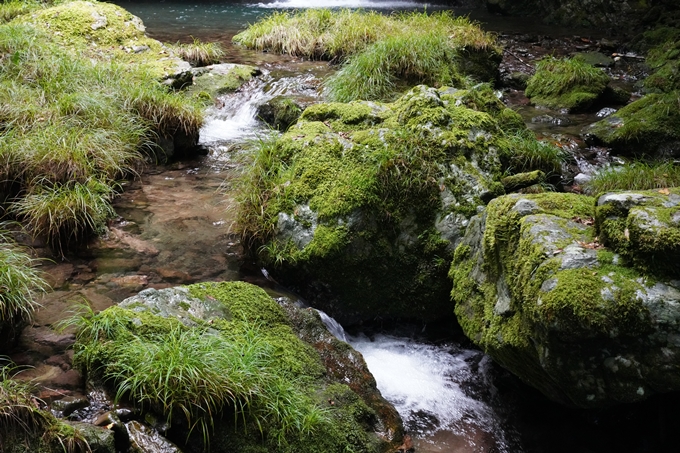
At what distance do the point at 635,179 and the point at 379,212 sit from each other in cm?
348

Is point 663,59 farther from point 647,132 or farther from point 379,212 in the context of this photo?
point 379,212

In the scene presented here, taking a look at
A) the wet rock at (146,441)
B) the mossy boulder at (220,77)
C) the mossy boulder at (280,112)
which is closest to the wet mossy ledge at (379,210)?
the wet rock at (146,441)

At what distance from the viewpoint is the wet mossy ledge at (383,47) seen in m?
8.60

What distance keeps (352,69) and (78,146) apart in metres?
→ 4.50

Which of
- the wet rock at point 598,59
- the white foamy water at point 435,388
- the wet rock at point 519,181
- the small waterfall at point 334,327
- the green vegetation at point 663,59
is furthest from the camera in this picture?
the wet rock at point 598,59

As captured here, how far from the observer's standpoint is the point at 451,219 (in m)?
4.89

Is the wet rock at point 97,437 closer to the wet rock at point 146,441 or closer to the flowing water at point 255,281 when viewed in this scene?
the wet rock at point 146,441

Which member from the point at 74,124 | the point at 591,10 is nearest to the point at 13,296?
the point at 74,124

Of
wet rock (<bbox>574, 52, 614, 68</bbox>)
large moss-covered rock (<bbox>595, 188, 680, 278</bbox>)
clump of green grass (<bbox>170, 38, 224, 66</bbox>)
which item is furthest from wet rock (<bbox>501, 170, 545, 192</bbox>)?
wet rock (<bbox>574, 52, 614, 68</bbox>)

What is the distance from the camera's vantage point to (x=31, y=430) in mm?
2607

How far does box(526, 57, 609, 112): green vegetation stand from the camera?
9.81m

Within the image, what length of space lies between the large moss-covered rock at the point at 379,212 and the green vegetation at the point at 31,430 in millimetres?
2557

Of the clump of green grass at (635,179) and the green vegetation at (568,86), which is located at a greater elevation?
the green vegetation at (568,86)

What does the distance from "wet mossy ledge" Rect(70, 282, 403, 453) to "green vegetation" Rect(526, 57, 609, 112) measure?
789 cm
